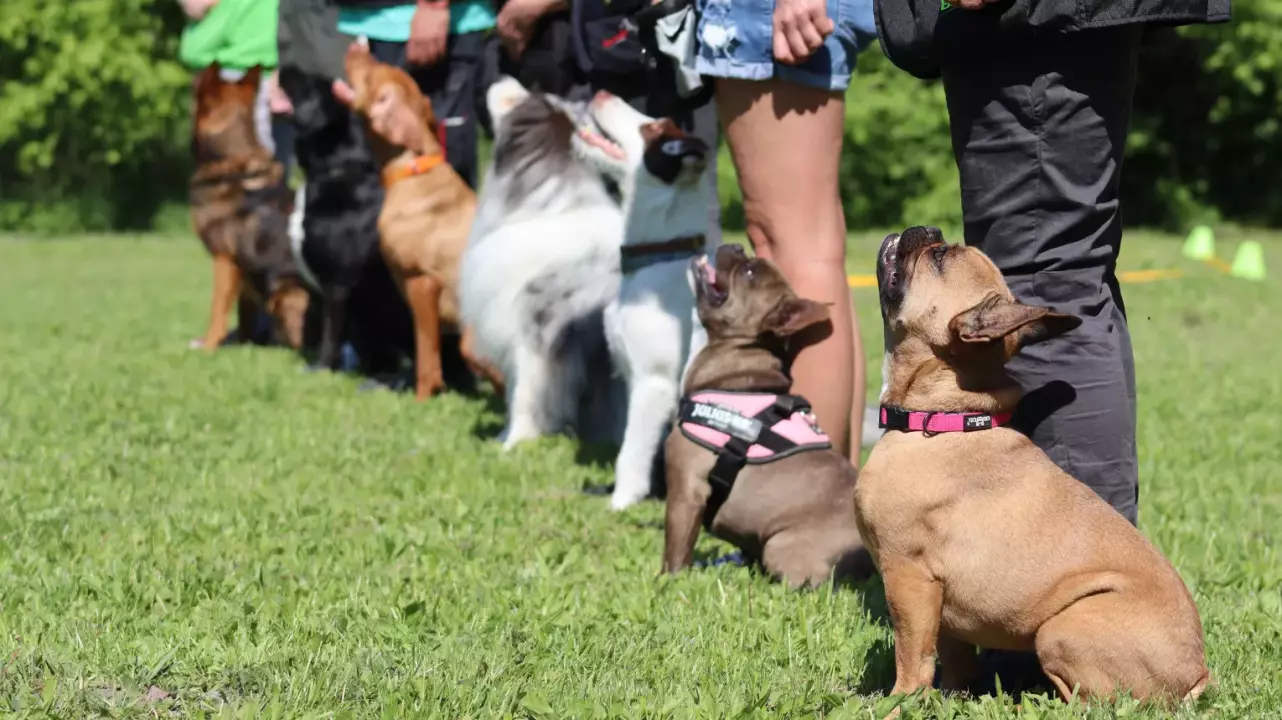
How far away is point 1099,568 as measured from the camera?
2.76 meters

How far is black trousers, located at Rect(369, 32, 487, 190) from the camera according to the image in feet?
24.3

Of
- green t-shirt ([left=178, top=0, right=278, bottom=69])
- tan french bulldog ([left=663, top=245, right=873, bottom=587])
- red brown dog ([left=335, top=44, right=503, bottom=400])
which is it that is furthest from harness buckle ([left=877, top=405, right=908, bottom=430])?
green t-shirt ([left=178, top=0, right=278, bottom=69])

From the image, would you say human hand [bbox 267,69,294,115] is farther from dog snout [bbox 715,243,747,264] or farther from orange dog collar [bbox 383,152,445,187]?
dog snout [bbox 715,243,747,264]

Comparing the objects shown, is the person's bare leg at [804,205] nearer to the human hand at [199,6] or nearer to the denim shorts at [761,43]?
the denim shorts at [761,43]

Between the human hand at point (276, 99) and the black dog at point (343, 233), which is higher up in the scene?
the human hand at point (276, 99)

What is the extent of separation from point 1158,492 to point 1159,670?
8.49 feet

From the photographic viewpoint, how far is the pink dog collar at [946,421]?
2973mm

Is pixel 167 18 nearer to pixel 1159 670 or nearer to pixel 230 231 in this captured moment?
pixel 230 231

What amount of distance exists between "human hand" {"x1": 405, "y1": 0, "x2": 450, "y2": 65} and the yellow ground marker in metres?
5.96

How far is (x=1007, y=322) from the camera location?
9.31ft

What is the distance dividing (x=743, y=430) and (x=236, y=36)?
643cm

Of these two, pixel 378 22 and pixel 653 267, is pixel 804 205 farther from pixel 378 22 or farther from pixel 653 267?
pixel 378 22

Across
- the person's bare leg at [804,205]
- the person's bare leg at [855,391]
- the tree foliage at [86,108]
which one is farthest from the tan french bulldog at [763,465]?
the tree foliage at [86,108]

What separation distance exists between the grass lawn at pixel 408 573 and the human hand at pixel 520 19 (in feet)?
5.76
